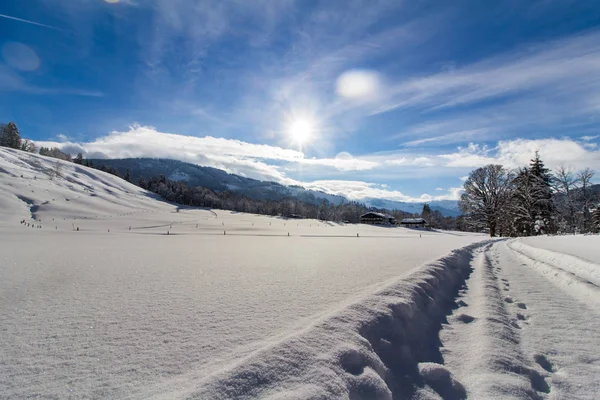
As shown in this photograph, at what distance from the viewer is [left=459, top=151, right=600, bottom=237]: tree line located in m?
34.0

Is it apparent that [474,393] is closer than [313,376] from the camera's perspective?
No

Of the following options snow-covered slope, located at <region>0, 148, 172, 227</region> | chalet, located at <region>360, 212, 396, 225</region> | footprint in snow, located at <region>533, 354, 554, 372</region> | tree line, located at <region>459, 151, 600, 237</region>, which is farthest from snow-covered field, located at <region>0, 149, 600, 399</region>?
chalet, located at <region>360, 212, 396, 225</region>

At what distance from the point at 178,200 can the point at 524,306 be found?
414ft

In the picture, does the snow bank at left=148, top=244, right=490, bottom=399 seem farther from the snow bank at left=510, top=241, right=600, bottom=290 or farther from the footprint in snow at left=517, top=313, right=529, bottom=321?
the snow bank at left=510, top=241, right=600, bottom=290

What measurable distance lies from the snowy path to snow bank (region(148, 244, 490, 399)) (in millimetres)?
354

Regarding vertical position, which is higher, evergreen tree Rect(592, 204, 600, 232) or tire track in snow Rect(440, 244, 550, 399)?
evergreen tree Rect(592, 204, 600, 232)

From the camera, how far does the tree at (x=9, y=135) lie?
9575 centimetres

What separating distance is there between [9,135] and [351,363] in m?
142

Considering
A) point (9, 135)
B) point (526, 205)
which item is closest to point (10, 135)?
point (9, 135)

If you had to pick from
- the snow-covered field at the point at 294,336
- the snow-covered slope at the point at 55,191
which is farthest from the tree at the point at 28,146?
the snow-covered field at the point at 294,336

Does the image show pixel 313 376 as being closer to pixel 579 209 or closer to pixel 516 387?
pixel 516 387

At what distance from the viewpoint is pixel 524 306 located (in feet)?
18.7

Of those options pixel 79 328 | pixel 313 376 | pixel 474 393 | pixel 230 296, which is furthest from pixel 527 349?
pixel 79 328

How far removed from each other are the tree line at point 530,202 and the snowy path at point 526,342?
38.0 metres
